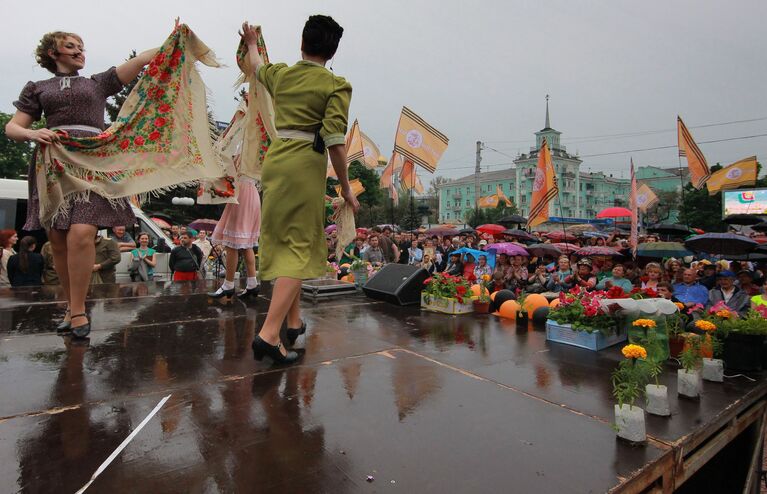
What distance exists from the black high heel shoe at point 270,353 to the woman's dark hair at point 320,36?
1.77 meters

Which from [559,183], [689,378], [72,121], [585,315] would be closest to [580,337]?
[585,315]

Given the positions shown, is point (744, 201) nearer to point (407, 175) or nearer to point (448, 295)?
point (407, 175)

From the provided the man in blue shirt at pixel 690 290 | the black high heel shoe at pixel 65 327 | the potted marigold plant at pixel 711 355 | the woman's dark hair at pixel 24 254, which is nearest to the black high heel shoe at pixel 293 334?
the black high heel shoe at pixel 65 327

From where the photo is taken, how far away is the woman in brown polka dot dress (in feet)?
10.1

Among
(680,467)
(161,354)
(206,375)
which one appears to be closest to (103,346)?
(161,354)

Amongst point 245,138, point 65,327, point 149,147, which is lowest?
point 65,327

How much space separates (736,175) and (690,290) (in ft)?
42.2

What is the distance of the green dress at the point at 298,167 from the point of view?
2.74 m

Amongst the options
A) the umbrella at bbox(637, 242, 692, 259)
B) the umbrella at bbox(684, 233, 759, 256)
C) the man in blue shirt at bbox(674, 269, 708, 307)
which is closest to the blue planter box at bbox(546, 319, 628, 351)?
the man in blue shirt at bbox(674, 269, 708, 307)

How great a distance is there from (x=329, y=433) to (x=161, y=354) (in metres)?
1.55

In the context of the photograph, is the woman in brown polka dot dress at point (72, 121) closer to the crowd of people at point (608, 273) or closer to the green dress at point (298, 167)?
the green dress at point (298, 167)

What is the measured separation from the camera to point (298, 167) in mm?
2799

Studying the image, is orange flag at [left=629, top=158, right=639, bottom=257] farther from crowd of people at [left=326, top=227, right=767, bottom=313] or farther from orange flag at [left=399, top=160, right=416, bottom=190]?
orange flag at [left=399, top=160, right=416, bottom=190]

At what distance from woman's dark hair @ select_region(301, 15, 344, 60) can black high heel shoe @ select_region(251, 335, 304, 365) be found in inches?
69.6
